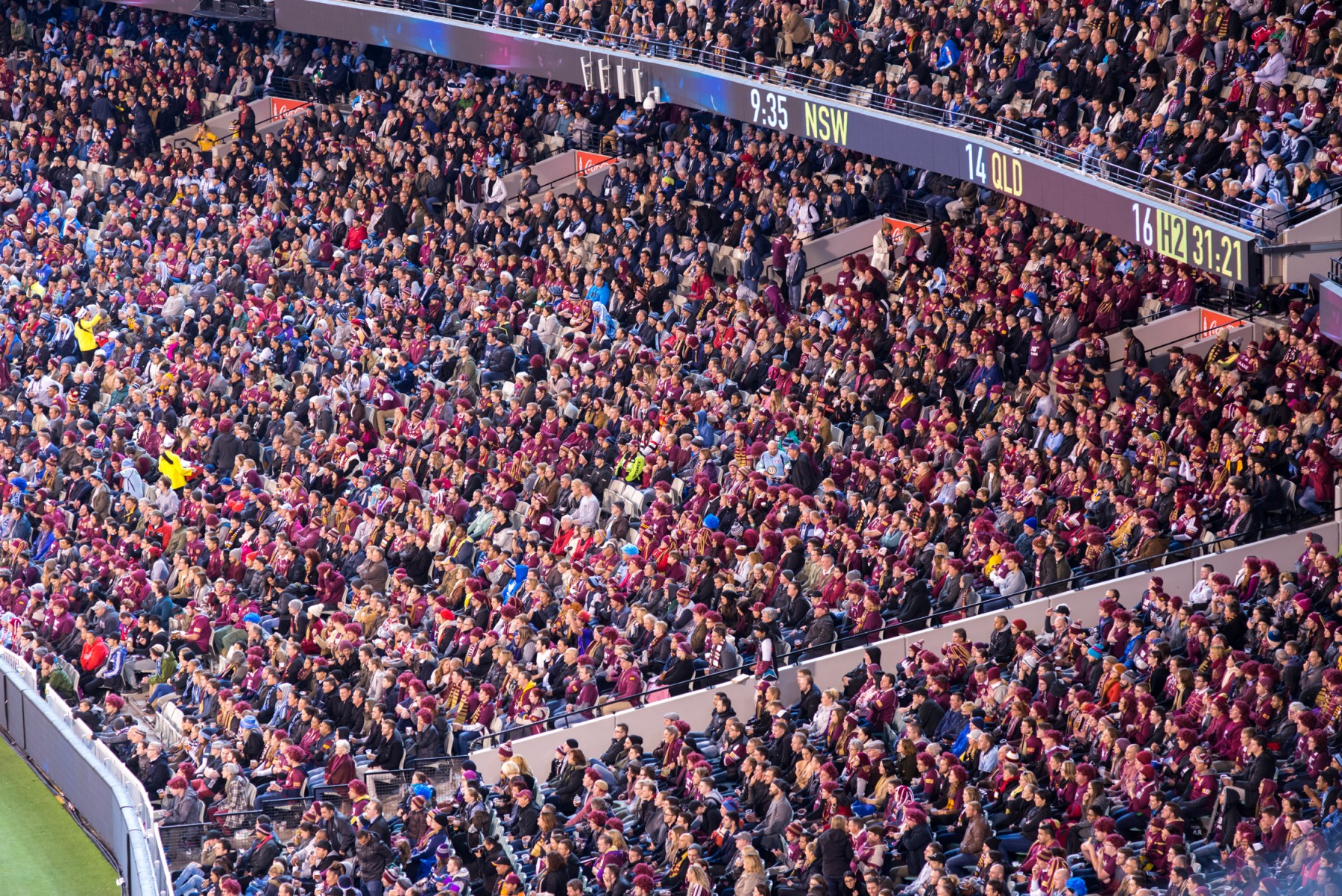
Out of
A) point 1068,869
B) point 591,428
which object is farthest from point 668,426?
point 1068,869

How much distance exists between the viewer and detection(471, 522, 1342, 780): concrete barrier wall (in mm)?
16531

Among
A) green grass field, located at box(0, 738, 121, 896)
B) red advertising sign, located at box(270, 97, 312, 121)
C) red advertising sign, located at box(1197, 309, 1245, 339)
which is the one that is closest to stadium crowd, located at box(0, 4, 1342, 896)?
red advertising sign, located at box(1197, 309, 1245, 339)

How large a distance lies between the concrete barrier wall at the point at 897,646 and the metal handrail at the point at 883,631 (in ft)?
0.26

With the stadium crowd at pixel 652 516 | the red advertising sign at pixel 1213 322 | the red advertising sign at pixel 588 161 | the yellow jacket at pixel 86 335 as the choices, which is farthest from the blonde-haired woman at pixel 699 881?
the red advertising sign at pixel 588 161

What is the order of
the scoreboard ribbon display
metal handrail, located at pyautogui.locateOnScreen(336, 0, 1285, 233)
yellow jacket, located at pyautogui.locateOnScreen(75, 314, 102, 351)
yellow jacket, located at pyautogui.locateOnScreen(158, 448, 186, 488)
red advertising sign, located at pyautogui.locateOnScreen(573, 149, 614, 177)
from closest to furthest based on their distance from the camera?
the scoreboard ribbon display < metal handrail, located at pyautogui.locateOnScreen(336, 0, 1285, 233) < yellow jacket, located at pyautogui.locateOnScreen(158, 448, 186, 488) < yellow jacket, located at pyautogui.locateOnScreen(75, 314, 102, 351) < red advertising sign, located at pyautogui.locateOnScreen(573, 149, 614, 177)

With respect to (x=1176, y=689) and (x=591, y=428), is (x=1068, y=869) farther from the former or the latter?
(x=591, y=428)

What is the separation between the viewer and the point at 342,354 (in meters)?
24.4

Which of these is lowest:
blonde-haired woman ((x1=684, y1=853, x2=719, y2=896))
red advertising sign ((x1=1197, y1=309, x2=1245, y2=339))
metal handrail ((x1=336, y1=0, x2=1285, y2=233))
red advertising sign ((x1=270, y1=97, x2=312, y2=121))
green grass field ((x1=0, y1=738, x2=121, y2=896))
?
green grass field ((x1=0, y1=738, x2=121, y2=896))

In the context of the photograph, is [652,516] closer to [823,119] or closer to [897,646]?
[897,646]

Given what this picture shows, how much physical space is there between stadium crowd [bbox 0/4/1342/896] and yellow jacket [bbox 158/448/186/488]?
4 cm

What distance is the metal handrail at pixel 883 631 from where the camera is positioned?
16484 millimetres

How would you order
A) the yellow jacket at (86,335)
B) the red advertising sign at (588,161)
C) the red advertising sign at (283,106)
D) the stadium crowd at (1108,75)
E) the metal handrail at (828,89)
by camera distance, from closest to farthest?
the stadium crowd at (1108,75), the metal handrail at (828,89), the yellow jacket at (86,335), the red advertising sign at (588,161), the red advertising sign at (283,106)

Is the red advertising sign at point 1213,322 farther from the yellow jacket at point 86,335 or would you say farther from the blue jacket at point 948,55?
the yellow jacket at point 86,335

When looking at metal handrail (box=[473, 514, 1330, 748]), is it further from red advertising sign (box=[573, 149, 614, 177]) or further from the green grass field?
red advertising sign (box=[573, 149, 614, 177])
